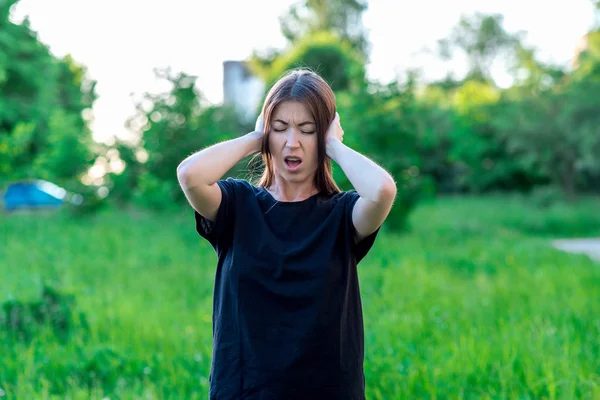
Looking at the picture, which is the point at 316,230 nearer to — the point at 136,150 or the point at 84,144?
the point at 136,150

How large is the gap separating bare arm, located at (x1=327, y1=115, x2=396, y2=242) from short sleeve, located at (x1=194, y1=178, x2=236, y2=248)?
0.35m

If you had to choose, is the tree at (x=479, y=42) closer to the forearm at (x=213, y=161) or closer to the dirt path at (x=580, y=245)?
the dirt path at (x=580, y=245)

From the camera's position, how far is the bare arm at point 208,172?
2020 mm

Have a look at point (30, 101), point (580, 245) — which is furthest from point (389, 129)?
point (30, 101)

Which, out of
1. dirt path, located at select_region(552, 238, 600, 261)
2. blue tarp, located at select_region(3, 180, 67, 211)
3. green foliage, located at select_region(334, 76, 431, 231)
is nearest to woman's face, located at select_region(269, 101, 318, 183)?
dirt path, located at select_region(552, 238, 600, 261)

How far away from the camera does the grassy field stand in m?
3.87

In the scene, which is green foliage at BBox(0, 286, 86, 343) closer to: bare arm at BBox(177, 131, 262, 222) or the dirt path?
bare arm at BBox(177, 131, 262, 222)

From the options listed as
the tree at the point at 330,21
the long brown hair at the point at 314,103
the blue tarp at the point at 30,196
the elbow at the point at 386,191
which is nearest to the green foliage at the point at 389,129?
the long brown hair at the point at 314,103

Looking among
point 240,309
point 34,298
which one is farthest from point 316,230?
point 34,298

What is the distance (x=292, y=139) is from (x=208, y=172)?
0.27 metres

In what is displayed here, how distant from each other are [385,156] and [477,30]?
4421 cm

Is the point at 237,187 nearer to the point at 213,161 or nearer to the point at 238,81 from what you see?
the point at 213,161

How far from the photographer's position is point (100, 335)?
5.22m

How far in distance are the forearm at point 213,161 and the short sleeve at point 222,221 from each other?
0.07m
